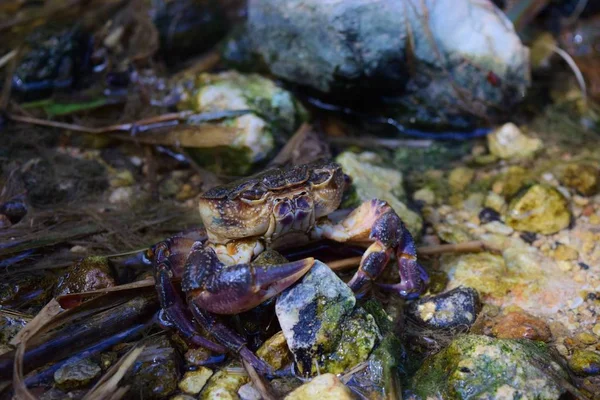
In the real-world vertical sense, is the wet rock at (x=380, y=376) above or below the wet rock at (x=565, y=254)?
above

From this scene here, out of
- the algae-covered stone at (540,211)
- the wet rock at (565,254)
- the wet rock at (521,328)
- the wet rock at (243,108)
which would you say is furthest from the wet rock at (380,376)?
the wet rock at (243,108)

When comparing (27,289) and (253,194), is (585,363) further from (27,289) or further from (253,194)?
(27,289)

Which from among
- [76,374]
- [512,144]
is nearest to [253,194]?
[76,374]

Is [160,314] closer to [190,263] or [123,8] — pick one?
[190,263]

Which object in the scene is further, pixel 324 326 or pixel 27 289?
pixel 27 289

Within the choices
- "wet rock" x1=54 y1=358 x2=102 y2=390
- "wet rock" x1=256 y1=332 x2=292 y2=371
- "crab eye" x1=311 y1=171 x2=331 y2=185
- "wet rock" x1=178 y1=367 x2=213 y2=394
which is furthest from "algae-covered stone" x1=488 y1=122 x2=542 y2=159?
"wet rock" x1=54 y1=358 x2=102 y2=390

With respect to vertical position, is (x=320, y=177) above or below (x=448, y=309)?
above

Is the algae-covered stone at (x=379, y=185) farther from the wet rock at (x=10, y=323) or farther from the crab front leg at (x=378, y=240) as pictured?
the wet rock at (x=10, y=323)

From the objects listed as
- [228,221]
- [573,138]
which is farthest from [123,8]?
[573,138]
